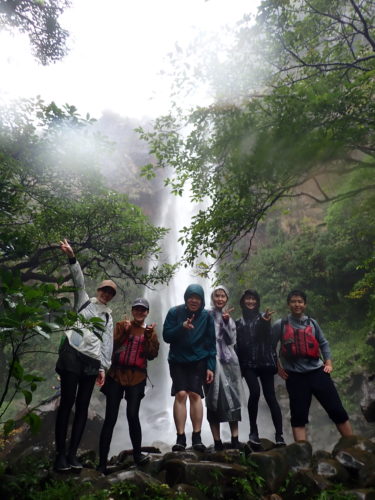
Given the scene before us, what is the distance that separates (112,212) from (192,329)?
5.95m

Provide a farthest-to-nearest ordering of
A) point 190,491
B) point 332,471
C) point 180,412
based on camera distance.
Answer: point 180,412, point 332,471, point 190,491

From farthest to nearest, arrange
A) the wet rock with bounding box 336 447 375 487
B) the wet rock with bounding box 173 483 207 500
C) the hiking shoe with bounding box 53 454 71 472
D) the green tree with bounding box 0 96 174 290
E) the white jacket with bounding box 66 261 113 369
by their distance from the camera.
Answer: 1. the green tree with bounding box 0 96 174 290
2. the white jacket with bounding box 66 261 113 369
3. the hiking shoe with bounding box 53 454 71 472
4. the wet rock with bounding box 336 447 375 487
5. the wet rock with bounding box 173 483 207 500

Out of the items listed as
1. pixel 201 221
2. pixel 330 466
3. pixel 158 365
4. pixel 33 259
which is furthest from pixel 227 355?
pixel 158 365

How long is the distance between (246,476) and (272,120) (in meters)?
4.73

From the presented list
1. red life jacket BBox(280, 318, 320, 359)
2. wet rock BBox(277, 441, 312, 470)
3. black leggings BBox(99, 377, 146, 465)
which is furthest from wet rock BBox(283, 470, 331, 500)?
black leggings BBox(99, 377, 146, 465)

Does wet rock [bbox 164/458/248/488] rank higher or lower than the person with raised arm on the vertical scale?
lower

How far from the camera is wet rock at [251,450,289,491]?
3227 mm

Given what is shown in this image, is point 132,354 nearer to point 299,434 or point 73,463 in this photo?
point 73,463

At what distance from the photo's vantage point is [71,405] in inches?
137

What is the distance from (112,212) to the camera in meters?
9.27

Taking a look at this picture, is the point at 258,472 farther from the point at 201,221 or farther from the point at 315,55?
the point at 315,55

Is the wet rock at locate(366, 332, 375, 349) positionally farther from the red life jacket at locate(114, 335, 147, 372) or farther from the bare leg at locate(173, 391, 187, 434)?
the red life jacket at locate(114, 335, 147, 372)

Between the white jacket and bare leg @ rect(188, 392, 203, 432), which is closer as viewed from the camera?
the white jacket

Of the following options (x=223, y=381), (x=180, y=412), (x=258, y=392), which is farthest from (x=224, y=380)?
(x=180, y=412)
